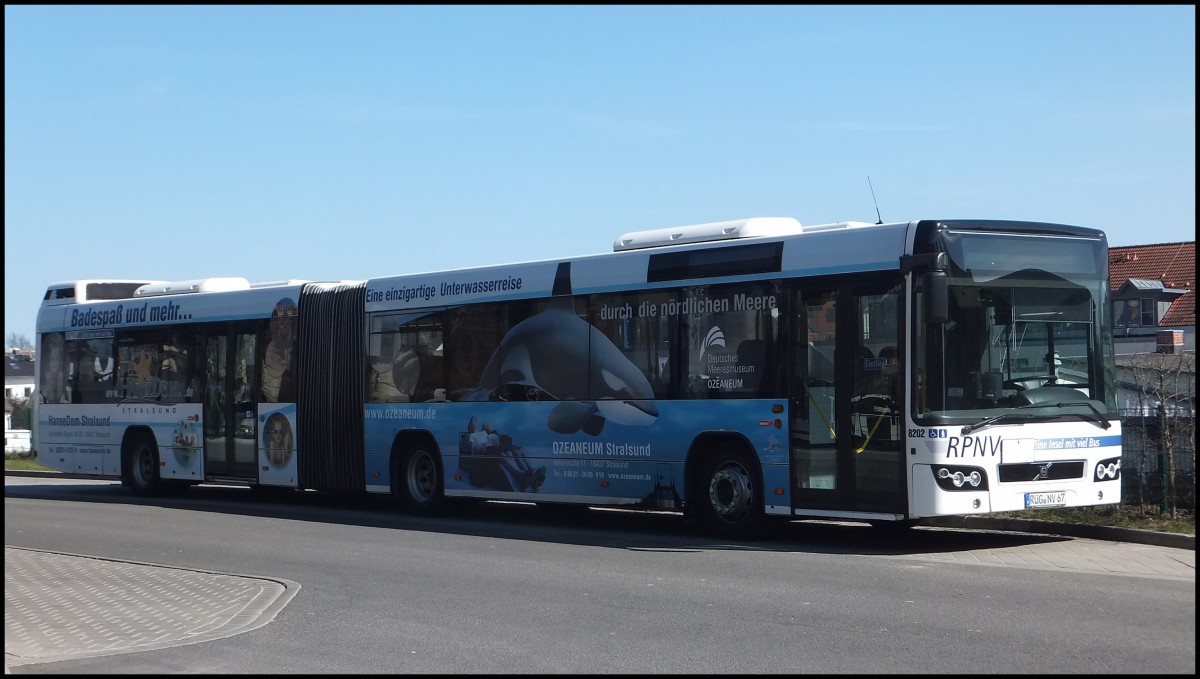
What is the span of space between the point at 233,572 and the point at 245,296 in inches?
350

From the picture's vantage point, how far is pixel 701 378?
1454 cm

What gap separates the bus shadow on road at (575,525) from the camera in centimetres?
Result: 1380

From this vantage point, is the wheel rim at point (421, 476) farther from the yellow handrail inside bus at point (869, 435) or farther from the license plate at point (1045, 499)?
the license plate at point (1045, 499)

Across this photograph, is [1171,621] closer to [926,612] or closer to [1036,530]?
[926,612]

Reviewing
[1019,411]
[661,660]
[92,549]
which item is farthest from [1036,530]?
[92,549]

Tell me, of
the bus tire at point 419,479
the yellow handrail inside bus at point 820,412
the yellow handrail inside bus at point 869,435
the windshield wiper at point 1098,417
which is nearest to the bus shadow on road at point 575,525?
the bus tire at point 419,479

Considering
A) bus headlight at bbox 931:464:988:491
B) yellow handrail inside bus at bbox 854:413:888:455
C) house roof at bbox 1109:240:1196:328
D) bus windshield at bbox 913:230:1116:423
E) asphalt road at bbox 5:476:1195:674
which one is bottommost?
asphalt road at bbox 5:476:1195:674

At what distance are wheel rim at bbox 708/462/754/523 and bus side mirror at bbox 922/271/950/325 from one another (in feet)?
9.40

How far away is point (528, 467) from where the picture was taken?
A: 1662 cm

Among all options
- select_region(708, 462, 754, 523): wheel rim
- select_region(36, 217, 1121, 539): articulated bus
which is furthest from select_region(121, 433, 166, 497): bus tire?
select_region(708, 462, 754, 523): wheel rim

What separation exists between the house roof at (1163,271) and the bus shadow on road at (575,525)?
5160 cm

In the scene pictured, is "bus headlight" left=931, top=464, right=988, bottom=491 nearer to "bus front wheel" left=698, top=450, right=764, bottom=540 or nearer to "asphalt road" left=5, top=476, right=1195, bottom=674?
"asphalt road" left=5, top=476, right=1195, bottom=674

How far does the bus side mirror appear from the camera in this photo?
39.9ft

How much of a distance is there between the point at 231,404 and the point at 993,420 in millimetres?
12781
